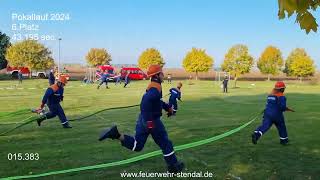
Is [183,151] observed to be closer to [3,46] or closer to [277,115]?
[277,115]

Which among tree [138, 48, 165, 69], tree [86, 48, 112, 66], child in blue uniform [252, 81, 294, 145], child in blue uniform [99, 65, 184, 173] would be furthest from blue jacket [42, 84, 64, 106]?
tree [86, 48, 112, 66]

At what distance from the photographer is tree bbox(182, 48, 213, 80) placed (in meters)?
98.6

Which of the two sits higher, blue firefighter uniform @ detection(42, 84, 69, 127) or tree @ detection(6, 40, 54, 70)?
tree @ detection(6, 40, 54, 70)

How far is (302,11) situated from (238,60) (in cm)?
8666

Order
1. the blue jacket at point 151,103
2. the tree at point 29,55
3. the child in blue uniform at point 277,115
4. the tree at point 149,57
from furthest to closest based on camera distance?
the tree at point 149,57, the tree at point 29,55, the child in blue uniform at point 277,115, the blue jacket at point 151,103

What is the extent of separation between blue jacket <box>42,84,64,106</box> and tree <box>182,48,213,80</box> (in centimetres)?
8452

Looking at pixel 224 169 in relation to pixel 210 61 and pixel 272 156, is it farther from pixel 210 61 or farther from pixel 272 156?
pixel 210 61

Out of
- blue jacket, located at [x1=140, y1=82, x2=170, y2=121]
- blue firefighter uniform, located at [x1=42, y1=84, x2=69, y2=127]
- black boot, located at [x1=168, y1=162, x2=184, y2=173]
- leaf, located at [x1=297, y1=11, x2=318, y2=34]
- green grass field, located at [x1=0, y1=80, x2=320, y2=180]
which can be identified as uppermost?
leaf, located at [x1=297, y1=11, x2=318, y2=34]

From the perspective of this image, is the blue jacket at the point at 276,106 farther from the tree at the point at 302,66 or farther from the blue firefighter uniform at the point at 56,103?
the tree at the point at 302,66

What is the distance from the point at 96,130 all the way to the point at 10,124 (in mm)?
3554

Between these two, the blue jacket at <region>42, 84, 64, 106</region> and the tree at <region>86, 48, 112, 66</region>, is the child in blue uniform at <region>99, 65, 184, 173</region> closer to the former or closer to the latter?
the blue jacket at <region>42, 84, 64, 106</region>

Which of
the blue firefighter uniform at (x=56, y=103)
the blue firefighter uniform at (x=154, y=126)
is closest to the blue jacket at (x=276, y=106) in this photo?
the blue firefighter uniform at (x=154, y=126)

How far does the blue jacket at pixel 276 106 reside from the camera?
39.0 ft

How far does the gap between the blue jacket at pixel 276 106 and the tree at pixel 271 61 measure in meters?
96.8
